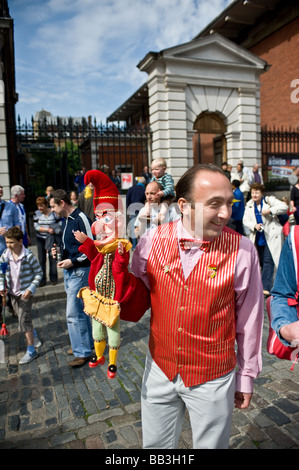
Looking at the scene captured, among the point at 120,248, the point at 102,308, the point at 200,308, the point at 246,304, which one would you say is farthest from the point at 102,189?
the point at 246,304

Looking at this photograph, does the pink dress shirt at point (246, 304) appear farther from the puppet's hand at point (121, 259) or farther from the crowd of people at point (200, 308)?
the puppet's hand at point (121, 259)

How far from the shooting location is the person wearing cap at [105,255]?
183 centimetres

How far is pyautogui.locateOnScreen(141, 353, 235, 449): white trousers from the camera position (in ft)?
5.65

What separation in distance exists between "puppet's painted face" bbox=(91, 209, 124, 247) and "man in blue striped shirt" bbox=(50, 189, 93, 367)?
84.9 inches

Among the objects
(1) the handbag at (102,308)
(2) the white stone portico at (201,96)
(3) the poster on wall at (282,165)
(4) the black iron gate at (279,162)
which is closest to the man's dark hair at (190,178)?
(1) the handbag at (102,308)

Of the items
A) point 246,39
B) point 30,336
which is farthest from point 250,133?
point 30,336

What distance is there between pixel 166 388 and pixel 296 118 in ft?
66.7

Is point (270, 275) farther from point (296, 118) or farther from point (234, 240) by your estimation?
point (296, 118)

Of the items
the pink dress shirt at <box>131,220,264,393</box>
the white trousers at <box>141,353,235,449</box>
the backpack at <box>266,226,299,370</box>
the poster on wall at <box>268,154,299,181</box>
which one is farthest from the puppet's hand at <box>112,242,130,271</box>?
the poster on wall at <box>268,154,299,181</box>

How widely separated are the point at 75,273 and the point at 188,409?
2.57 meters

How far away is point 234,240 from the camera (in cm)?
178

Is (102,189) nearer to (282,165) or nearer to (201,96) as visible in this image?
(201,96)

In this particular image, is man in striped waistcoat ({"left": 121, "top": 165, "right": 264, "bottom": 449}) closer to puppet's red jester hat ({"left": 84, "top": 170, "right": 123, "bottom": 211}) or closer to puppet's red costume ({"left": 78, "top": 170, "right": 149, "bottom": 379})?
puppet's red costume ({"left": 78, "top": 170, "right": 149, "bottom": 379})

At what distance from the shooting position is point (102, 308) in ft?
6.10
